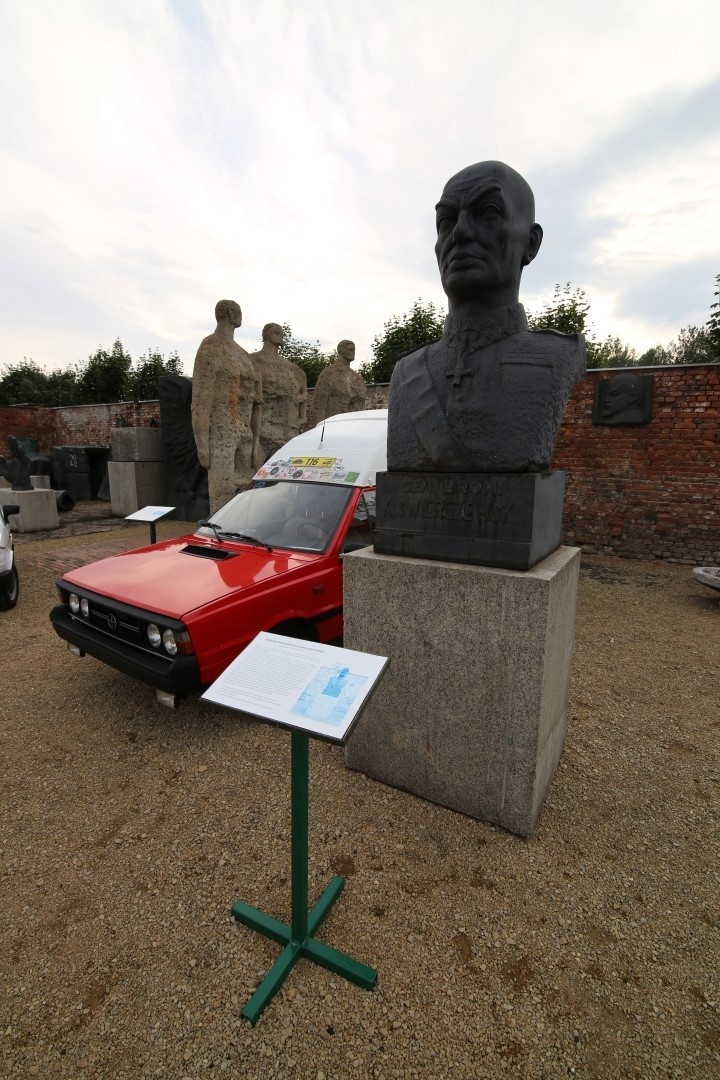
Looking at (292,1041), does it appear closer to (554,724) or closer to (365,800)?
(365,800)

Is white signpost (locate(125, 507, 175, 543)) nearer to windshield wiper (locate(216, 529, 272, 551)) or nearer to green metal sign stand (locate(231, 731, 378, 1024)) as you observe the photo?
windshield wiper (locate(216, 529, 272, 551))

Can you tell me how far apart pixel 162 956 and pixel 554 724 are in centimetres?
185

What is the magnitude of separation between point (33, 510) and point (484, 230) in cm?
1096

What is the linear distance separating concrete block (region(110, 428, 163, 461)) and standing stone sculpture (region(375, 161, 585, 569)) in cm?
1108

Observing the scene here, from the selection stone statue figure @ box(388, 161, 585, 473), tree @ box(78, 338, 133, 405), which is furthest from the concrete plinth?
tree @ box(78, 338, 133, 405)

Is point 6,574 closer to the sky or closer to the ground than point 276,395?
closer to the ground

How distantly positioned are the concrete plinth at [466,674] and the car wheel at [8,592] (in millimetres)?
4688

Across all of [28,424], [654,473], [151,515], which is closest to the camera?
[151,515]

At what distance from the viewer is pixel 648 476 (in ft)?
25.4

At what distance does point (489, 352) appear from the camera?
2229mm

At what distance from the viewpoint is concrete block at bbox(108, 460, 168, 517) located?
12.0m

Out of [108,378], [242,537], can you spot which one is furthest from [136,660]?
[108,378]

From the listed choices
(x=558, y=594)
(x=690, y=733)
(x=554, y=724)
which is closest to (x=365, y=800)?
(x=554, y=724)

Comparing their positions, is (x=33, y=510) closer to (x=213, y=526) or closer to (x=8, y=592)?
(x=8, y=592)
